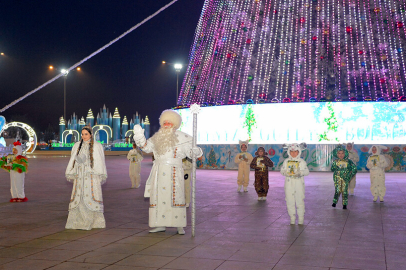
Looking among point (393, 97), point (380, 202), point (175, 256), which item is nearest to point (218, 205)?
point (380, 202)

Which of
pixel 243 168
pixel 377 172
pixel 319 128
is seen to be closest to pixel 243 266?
pixel 377 172

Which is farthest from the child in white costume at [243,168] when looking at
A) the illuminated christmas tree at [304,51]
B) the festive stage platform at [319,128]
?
the illuminated christmas tree at [304,51]

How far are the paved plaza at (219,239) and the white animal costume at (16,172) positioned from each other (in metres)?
0.29

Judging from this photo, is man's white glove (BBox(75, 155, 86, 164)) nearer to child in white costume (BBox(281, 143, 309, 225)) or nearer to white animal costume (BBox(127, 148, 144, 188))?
child in white costume (BBox(281, 143, 309, 225))

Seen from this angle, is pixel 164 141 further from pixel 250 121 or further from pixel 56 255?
pixel 250 121

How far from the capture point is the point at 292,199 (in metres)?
8.01

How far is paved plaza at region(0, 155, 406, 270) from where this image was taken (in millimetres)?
5164

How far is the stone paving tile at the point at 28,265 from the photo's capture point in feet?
16.1

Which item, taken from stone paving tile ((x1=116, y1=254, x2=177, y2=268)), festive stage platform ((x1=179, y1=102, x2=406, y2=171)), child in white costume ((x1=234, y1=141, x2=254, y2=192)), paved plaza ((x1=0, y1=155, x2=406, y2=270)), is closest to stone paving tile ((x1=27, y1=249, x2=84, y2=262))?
paved plaza ((x1=0, y1=155, x2=406, y2=270))

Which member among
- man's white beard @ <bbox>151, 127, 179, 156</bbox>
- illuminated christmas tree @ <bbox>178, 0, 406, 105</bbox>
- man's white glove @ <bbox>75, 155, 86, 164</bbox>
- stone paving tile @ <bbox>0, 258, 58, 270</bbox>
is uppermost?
illuminated christmas tree @ <bbox>178, 0, 406, 105</bbox>

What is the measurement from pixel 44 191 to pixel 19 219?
4.90 metres

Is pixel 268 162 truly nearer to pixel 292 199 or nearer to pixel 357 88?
pixel 292 199

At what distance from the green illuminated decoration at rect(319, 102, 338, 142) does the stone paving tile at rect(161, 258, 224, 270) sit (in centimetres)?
1848

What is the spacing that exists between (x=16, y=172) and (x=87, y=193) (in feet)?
13.8
